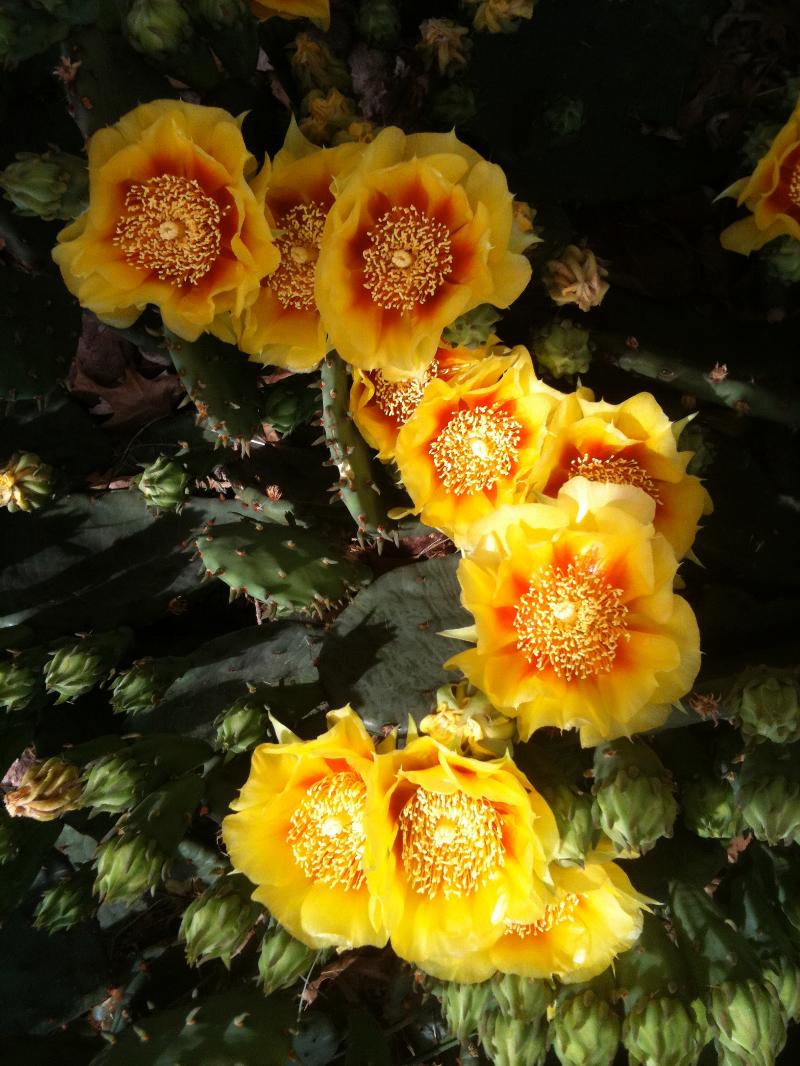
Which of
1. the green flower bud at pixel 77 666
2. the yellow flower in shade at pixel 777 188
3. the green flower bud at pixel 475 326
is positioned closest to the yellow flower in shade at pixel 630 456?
the green flower bud at pixel 475 326

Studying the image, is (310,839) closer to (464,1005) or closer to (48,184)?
(464,1005)

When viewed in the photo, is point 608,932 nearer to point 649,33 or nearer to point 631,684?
point 631,684

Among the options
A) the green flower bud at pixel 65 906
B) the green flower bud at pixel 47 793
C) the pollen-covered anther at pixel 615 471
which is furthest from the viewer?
the green flower bud at pixel 65 906

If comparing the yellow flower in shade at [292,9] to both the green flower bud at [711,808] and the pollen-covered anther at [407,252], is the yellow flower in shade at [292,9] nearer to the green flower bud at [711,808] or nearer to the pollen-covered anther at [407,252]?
the pollen-covered anther at [407,252]

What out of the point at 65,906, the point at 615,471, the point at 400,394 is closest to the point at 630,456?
the point at 615,471

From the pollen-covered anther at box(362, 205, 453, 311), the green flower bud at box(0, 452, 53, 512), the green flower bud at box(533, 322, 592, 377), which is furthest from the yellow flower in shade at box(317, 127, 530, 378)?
the green flower bud at box(0, 452, 53, 512)

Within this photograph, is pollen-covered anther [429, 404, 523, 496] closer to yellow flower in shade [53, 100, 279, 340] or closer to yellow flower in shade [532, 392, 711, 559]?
yellow flower in shade [532, 392, 711, 559]

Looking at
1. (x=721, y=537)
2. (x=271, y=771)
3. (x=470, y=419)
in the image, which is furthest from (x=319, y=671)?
(x=721, y=537)
